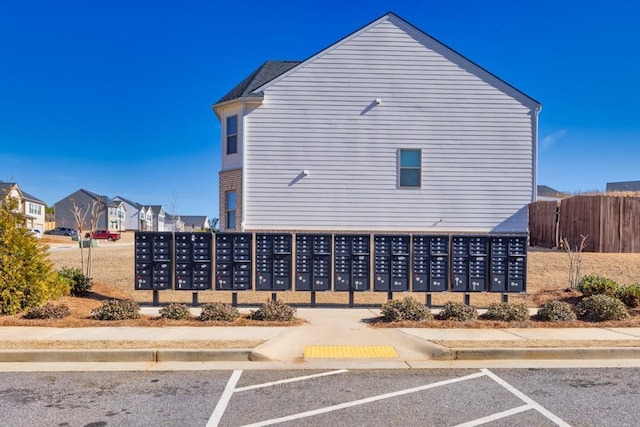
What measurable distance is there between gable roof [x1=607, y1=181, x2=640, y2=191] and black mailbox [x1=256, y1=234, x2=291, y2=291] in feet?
202

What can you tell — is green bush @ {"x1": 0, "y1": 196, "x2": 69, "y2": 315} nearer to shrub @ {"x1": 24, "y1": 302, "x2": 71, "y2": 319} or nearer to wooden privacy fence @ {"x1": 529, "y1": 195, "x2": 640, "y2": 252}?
shrub @ {"x1": 24, "y1": 302, "x2": 71, "y2": 319}

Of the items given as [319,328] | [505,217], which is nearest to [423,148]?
[505,217]

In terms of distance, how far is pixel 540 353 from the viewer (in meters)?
6.92

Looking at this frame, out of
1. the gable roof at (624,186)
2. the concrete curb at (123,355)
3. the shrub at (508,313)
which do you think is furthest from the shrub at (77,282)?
the gable roof at (624,186)

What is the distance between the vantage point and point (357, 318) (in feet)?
31.8

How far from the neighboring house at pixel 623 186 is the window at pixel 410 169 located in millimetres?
53425

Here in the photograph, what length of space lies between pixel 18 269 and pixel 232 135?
8514 millimetres

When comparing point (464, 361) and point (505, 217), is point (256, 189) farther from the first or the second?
point (464, 361)

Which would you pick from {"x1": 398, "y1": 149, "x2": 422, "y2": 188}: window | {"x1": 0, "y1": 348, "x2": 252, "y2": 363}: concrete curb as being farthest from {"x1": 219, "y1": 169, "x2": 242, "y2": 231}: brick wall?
{"x1": 0, "y1": 348, "x2": 252, "y2": 363}: concrete curb

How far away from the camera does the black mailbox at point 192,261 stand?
10609mm

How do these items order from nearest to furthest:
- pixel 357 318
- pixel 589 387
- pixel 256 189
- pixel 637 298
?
pixel 589 387 → pixel 357 318 → pixel 637 298 → pixel 256 189

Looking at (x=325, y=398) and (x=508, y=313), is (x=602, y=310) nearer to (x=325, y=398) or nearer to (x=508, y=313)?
(x=508, y=313)

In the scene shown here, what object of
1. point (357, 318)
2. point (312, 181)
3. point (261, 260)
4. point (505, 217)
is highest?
point (312, 181)

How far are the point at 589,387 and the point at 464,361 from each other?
63.6 inches
